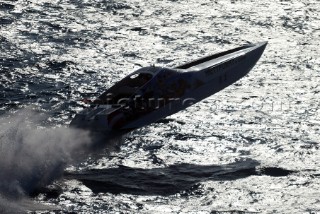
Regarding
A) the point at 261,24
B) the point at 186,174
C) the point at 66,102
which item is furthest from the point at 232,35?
the point at 186,174

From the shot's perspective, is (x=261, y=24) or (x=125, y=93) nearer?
(x=125, y=93)

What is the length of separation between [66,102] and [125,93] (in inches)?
163

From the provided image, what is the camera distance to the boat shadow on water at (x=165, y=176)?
28.3 m

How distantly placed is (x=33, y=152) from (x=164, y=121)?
6.88m

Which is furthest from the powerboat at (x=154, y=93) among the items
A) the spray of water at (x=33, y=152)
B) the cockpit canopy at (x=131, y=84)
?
the spray of water at (x=33, y=152)

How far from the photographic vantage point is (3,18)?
151 ft

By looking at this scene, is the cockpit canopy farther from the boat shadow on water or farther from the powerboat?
the boat shadow on water

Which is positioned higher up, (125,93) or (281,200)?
(125,93)

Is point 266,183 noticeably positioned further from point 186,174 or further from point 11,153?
point 11,153

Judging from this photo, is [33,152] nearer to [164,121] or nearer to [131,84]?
[131,84]

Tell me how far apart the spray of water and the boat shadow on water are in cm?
106

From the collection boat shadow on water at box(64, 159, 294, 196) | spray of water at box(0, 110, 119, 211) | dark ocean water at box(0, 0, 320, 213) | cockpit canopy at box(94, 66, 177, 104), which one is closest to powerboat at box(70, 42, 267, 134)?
cockpit canopy at box(94, 66, 177, 104)

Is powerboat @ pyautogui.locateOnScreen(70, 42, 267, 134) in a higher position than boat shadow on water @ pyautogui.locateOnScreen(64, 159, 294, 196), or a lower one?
higher

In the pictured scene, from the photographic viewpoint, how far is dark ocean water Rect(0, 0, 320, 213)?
27797mm
